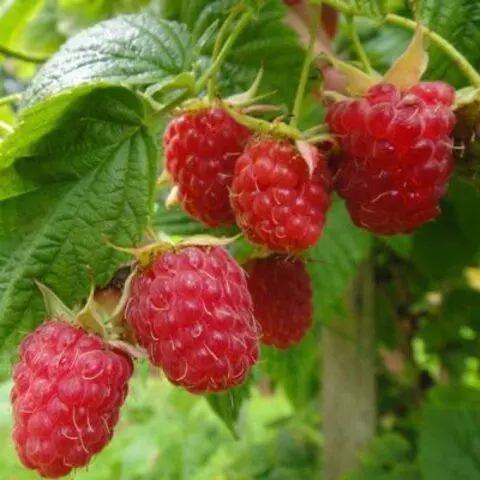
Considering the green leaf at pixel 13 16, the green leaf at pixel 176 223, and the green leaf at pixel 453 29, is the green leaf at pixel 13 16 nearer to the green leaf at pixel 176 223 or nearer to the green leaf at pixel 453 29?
the green leaf at pixel 176 223

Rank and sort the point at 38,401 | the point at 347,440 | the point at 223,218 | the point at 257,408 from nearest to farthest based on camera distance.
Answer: the point at 38,401 → the point at 223,218 → the point at 347,440 → the point at 257,408

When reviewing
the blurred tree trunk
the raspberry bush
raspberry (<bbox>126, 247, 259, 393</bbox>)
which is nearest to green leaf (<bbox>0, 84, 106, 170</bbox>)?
the raspberry bush

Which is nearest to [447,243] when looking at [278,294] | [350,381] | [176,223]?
[350,381]

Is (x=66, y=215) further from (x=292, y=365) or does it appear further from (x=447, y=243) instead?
(x=447, y=243)

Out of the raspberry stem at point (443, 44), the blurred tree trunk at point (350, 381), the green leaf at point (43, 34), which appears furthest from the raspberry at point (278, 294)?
the green leaf at point (43, 34)

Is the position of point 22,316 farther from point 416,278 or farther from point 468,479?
point 416,278

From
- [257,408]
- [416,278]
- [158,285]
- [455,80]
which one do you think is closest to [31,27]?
[416,278]

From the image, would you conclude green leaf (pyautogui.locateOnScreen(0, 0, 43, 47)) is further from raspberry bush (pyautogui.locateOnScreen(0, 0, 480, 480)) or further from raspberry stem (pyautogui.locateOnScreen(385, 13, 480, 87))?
raspberry stem (pyautogui.locateOnScreen(385, 13, 480, 87))
